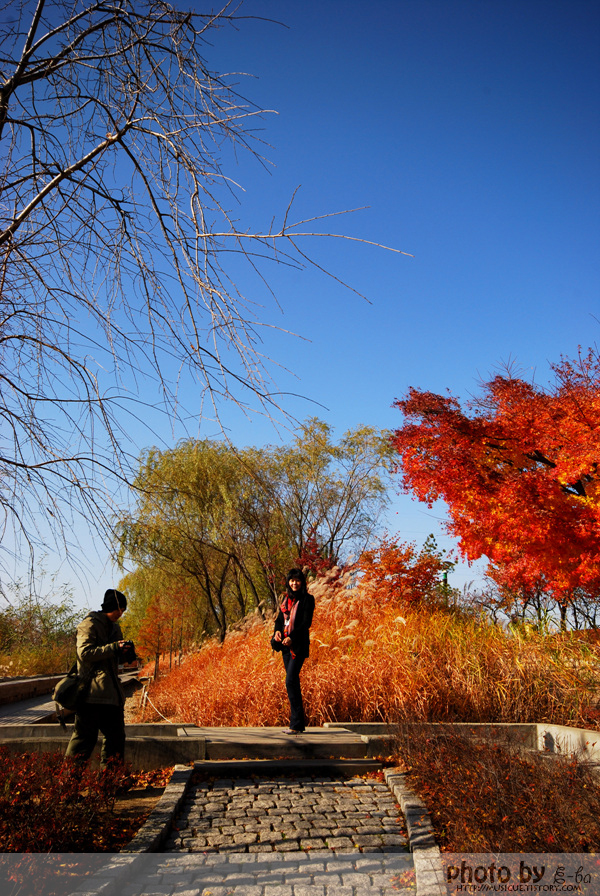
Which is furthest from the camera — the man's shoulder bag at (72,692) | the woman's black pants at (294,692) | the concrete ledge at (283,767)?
the woman's black pants at (294,692)

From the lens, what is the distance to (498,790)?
4.00 meters

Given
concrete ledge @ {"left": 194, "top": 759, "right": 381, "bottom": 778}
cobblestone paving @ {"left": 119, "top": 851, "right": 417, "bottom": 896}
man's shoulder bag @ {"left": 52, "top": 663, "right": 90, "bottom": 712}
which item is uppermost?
man's shoulder bag @ {"left": 52, "top": 663, "right": 90, "bottom": 712}

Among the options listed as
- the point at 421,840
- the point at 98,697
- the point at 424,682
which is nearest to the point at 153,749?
the point at 98,697

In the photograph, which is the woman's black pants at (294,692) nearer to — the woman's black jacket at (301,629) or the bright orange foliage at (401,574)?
the woman's black jacket at (301,629)

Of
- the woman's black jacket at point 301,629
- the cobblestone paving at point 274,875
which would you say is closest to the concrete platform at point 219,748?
the woman's black jacket at point 301,629

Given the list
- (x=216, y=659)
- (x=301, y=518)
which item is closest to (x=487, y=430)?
(x=216, y=659)

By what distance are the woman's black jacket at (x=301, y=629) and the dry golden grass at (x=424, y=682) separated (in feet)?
2.93

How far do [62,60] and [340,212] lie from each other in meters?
1.90

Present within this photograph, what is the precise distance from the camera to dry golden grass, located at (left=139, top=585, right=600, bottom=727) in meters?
6.84

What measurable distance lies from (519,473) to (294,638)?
7.40m

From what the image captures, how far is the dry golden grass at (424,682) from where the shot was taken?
6.84 metres

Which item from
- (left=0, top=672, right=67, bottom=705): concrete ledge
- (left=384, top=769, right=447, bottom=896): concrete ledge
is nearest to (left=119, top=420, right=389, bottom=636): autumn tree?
(left=0, top=672, right=67, bottom=705): concrete ledge

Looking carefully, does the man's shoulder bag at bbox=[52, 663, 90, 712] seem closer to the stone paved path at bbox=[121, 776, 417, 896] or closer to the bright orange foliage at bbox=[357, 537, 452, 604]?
the stone paved path at bbox=[121, 776, 417, 896]

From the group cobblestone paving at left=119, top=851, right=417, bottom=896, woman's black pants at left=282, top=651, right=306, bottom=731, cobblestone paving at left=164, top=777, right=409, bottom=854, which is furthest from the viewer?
woman's black pants at left=282, top=651, right=306, bottom=731
